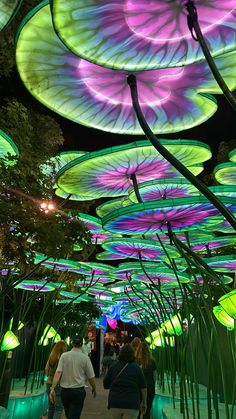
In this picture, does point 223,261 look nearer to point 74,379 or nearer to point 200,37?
point 74,379

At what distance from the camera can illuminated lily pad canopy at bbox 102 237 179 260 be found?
732 centimetres

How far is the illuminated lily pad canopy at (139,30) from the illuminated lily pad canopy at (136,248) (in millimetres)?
4258

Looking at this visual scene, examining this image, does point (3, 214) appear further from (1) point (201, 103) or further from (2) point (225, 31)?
(2) point (225, 31)

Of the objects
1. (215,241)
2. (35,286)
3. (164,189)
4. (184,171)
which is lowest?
(184,171)

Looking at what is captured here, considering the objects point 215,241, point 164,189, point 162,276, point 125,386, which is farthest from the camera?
point 162,276

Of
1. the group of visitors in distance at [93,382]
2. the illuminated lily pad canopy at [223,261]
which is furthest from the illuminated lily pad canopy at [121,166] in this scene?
the group of visitors in distance at [93,382]

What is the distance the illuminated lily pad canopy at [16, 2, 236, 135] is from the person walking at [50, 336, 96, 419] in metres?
3.40

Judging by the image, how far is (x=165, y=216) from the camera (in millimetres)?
5348

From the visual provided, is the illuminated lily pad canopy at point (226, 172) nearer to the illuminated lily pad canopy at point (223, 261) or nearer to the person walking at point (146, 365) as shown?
the illuminated lily pad canopy at point (223, 261)

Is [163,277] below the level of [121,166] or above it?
above

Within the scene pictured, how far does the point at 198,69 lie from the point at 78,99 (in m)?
1.09

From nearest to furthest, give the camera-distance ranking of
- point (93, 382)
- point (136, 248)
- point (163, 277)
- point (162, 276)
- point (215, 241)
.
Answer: point (93, 382) < point (215, 241) < point (136, 248) < point (162, 276) < point (163, 277)

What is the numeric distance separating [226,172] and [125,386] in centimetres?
310

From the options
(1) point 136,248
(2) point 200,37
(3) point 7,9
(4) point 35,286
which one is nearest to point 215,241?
(1) point 136,248
